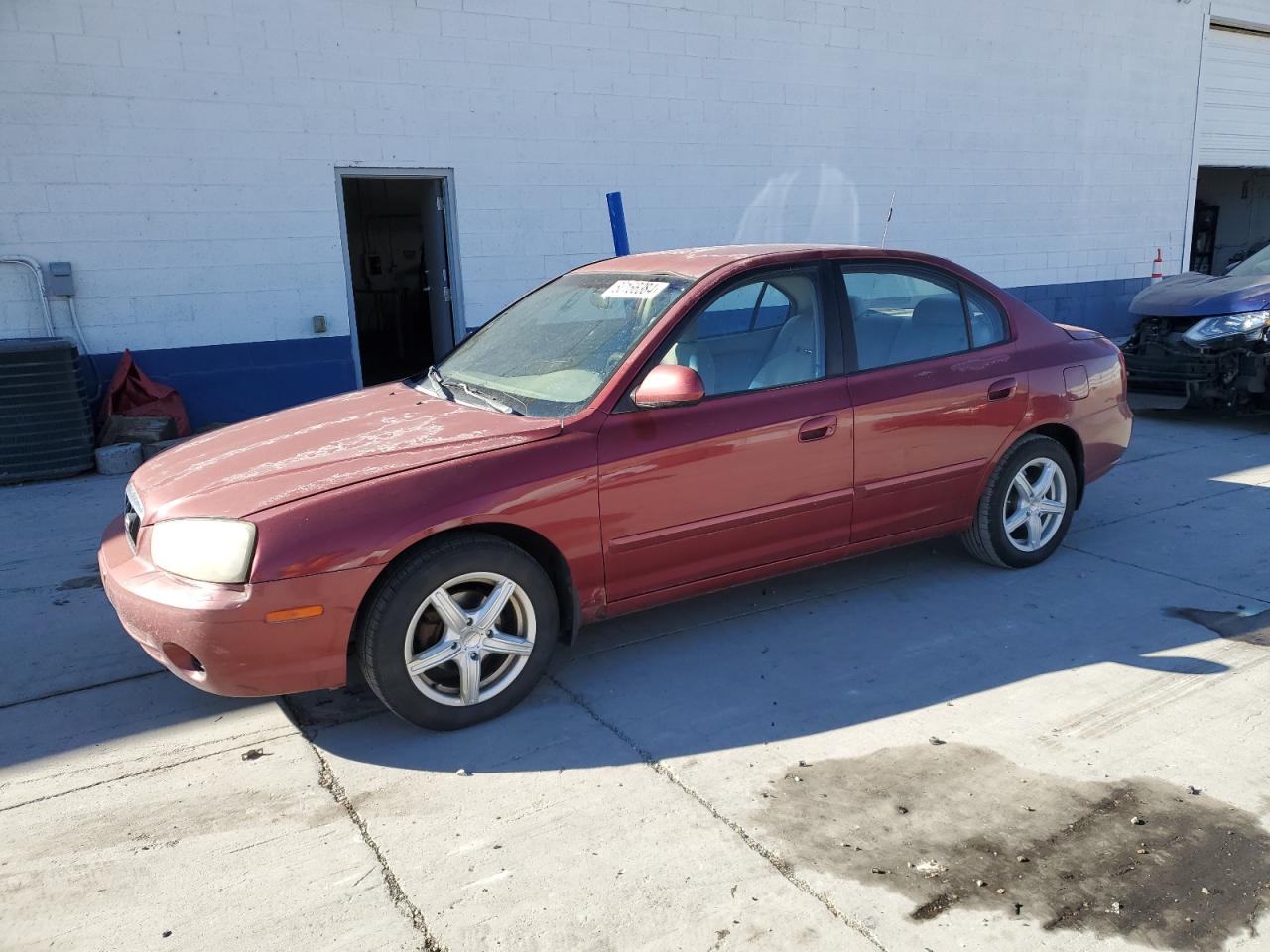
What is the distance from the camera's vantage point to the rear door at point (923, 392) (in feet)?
14.3

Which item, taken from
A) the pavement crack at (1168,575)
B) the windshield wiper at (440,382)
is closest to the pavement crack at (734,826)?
the windshield wiper at (440,382)

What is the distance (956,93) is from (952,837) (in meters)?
11.5

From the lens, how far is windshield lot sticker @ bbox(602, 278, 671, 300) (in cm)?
415

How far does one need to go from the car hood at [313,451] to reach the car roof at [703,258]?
1031 millimetres

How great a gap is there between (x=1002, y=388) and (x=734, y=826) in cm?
270

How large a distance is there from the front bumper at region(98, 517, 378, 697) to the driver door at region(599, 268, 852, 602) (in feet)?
3.32

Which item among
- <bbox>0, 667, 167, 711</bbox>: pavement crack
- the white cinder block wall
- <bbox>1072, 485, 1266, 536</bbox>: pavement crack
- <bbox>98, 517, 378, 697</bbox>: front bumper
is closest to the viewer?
<bbox>98, 517, 378, 697</bbox>: front bumper

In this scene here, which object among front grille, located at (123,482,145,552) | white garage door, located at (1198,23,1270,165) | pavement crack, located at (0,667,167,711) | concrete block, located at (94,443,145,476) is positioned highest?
white garage door, located at (1198,23,1270,165)

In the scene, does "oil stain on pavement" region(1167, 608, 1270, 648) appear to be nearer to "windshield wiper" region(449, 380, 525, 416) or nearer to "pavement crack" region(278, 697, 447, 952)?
"windshield wiper" region(449, 380, 525, 416)

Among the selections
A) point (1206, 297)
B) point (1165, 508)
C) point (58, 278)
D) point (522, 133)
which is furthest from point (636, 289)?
point (1206, 297)

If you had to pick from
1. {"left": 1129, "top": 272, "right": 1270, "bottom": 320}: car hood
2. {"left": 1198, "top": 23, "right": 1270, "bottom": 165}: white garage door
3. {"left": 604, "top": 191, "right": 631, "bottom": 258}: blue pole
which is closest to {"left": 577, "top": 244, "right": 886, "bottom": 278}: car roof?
{"left": 604, "top": 191, "right": 631, "bottom": 258}: blue pole

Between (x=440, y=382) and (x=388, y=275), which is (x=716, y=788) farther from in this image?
(x=388, y=275)

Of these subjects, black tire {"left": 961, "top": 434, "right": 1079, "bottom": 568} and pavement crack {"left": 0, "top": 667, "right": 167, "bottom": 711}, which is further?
black tire {"left": 961, "top": 434, "right": 1079, "bottom": 568}

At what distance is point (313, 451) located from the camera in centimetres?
364
